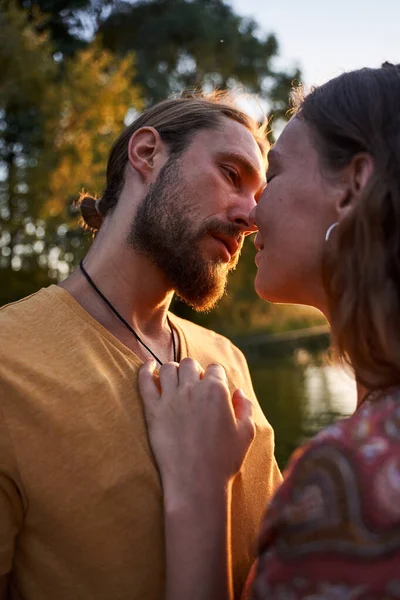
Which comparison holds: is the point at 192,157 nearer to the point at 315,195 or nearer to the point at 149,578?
the point at 315,195

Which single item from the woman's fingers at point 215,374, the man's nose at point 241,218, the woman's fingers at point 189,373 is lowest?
the woman's fingers at point 215,374

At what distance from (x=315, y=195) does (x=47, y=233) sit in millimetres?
12544

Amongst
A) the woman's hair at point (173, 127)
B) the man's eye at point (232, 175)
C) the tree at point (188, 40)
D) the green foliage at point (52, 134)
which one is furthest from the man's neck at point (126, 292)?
the tree at point (188, 40)

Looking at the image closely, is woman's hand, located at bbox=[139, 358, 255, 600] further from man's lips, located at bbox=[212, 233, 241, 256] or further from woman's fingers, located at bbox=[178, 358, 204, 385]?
man's lips, located at bbox=[212, 233, 241, 256]

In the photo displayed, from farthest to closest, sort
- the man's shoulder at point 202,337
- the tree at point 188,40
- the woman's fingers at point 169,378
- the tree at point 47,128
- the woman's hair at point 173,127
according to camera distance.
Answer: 1. the tree at point 188,40
2. the tree at point 47,128
3. the man's shoulder at point 202,337
4. the woman's hair at point 173,127
5. the woman's fingers at point 169,378

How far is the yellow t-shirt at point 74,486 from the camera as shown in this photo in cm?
156

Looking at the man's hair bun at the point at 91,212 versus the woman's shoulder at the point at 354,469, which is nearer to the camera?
the woman's shoulder at the point at 354,469

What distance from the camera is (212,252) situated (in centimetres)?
211

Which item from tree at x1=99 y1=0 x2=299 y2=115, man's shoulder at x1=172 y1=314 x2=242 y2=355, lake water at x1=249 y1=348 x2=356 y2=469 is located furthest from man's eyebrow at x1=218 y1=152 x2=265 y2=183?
tree at x1=99 y1=0 x2=299 y2=115

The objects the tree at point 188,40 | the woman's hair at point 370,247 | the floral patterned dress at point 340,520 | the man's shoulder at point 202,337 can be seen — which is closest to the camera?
the floral patterned dress at point 340,520

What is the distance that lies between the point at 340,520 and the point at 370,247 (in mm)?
464

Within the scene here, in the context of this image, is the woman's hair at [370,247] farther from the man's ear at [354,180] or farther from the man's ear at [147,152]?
the man's ear at [147,152]

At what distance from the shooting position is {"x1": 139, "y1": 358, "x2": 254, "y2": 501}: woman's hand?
158 centimetres

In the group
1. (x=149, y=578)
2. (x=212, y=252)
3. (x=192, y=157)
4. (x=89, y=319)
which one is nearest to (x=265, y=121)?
(x=192, y=157)
